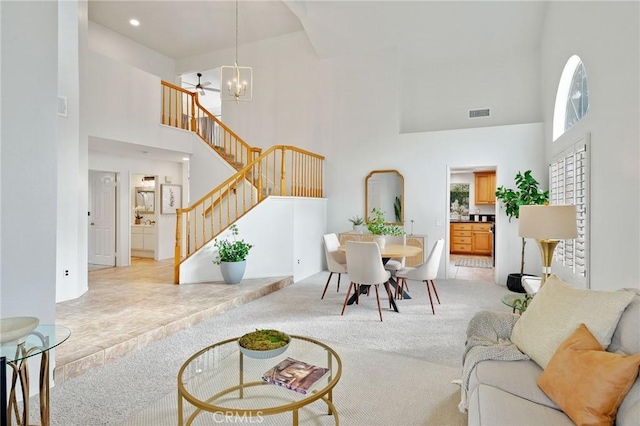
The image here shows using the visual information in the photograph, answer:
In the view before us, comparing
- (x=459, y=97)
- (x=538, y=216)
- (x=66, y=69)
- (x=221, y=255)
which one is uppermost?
(x=459, y=97)

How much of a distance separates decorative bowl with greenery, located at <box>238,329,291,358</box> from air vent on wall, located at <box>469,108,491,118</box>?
619 cm

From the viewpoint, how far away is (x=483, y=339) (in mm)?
2219

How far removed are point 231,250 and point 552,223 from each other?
4.14 m

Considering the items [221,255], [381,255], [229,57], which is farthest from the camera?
[229,57]

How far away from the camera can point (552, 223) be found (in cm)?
265

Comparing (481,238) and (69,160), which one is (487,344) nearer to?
(69,160)

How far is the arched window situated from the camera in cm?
400

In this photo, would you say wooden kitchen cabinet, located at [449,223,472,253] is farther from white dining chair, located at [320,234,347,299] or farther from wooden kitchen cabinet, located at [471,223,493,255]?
white dining chair, located at [320,234,347,299]

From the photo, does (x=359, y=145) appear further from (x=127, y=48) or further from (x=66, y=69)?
(x=127, y=48)

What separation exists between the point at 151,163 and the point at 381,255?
6021 millimetres

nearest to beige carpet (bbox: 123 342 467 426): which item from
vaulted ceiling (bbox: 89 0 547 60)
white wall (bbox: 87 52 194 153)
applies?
white wall (bbox: 87 52 194 153)

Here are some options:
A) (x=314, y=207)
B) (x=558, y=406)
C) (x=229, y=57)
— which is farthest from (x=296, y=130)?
(x=558, y=406)

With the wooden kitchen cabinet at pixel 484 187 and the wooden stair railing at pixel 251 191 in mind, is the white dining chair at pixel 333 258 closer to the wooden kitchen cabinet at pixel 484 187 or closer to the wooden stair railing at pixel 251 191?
the wooden stair railing at pixel 251 191

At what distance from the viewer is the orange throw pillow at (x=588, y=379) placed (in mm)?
1378
